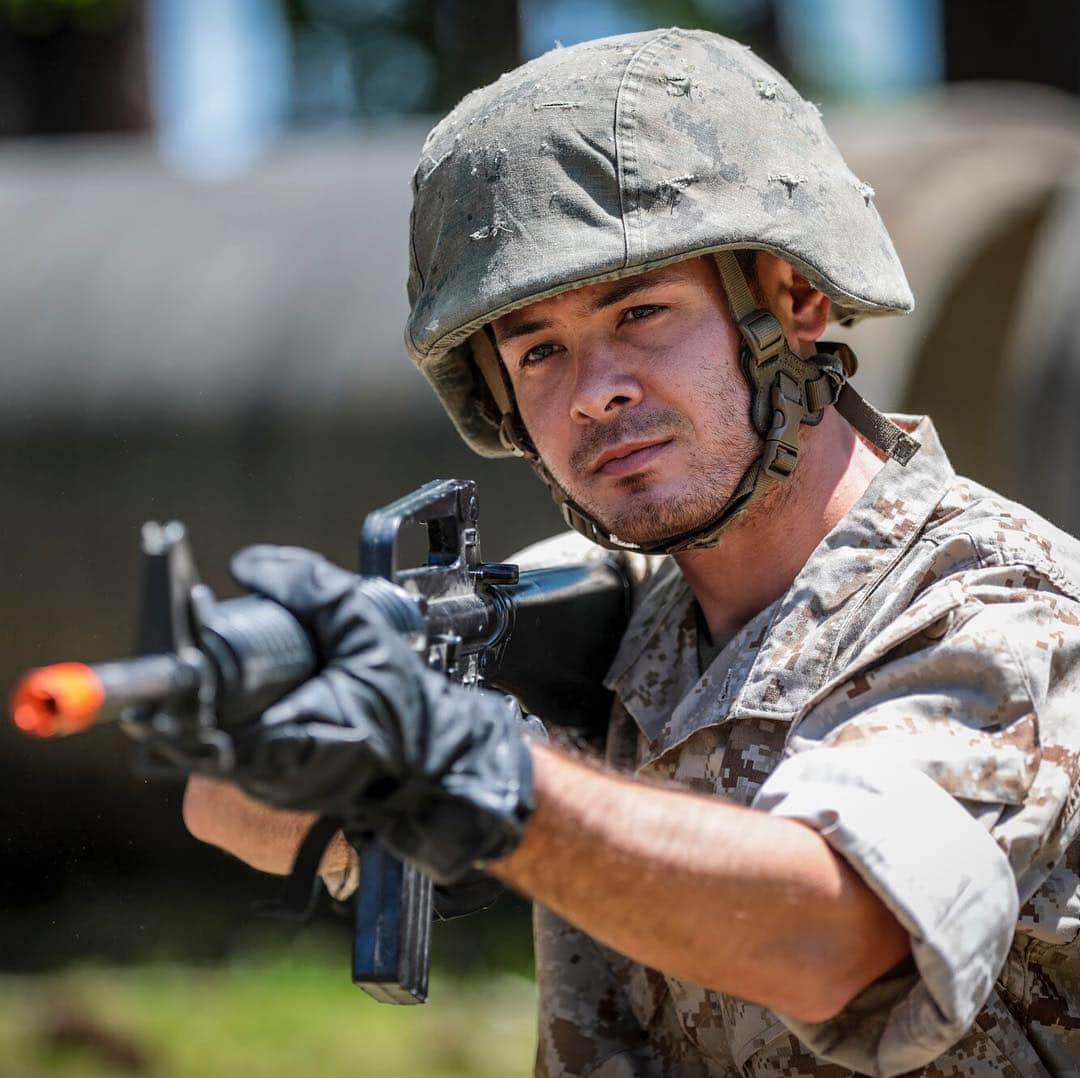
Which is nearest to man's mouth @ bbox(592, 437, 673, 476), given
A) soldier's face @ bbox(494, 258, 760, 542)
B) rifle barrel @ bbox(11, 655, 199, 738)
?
soldier's face @ bbox(494, 258, 760, 542)

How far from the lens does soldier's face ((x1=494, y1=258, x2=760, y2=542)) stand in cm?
323

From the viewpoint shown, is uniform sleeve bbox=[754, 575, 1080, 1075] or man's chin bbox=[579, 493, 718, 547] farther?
man's chin bbox=[579, 493, 718, 547]

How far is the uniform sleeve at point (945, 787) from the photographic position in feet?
8.05

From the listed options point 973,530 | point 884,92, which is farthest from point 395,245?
point 884,92

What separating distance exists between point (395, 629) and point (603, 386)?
0.88m

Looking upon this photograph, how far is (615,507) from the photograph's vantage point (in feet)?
10.8

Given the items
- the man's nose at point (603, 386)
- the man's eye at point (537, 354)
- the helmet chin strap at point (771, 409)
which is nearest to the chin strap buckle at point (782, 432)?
the helmet chin strap at point (771, 409)

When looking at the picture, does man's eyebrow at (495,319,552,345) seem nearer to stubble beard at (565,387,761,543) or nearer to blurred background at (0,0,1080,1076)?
stubble beard at (565,387,761,543)

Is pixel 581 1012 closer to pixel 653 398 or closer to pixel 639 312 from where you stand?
pixel 653 398

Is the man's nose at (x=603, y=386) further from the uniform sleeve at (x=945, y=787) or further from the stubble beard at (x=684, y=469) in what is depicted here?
the uniform sleeve at (x=945, y=787)

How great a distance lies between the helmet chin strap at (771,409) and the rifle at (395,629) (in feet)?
0.78

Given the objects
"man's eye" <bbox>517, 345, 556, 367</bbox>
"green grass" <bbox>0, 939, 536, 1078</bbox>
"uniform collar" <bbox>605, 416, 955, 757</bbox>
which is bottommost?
"green grass" <bbox>0, 939, 536, 1078</bbox>

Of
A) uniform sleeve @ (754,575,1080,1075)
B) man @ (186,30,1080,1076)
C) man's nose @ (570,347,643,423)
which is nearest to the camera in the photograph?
man @ (186,30,1080,1076)

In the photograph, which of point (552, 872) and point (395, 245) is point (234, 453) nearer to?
point (395, 245)
